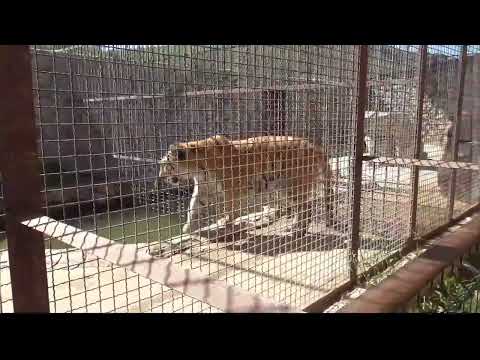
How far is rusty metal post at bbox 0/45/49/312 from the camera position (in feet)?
4.05

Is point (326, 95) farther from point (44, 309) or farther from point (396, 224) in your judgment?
point (44, 309)

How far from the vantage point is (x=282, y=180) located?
362 centimetres

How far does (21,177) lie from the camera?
129cm

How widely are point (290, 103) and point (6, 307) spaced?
210 cm

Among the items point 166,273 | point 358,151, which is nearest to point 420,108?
point 358,151

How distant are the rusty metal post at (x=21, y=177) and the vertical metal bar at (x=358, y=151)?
205 cm

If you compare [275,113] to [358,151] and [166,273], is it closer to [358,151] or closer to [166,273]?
[358,151]

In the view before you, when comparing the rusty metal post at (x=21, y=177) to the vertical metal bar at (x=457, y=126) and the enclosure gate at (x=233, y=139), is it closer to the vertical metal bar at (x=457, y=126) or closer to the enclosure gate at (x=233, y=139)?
the enclosure gate at (x=233, y=139)

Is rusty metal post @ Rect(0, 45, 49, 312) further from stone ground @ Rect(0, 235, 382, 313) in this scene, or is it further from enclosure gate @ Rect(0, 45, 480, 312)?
stone ground @ Rect(0, 235, 382, 313)

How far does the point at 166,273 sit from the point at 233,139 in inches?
89.1

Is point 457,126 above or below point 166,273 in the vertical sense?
above

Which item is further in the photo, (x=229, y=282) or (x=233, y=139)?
(x=233, y=139)

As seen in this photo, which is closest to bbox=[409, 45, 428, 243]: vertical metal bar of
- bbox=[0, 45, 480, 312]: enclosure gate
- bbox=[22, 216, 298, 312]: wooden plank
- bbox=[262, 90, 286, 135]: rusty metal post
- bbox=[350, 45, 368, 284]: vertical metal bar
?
bbox=[0, 45, 480, 312]: enclosure gate

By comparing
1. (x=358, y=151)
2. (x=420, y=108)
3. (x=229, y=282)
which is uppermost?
(x=420, y=108)
